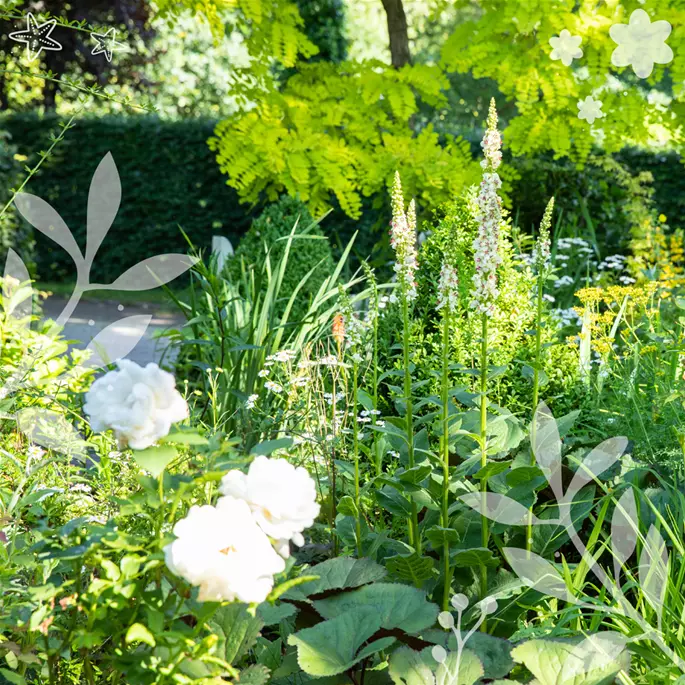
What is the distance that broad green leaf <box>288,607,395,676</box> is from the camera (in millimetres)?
1305

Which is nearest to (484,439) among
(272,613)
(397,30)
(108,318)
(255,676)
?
(272,613)

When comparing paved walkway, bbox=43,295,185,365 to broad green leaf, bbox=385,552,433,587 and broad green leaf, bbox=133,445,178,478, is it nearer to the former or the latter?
broad green leaf, bbox=385,552,433,587

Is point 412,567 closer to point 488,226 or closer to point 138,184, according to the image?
point 488,226

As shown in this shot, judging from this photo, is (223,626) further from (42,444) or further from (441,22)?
(441,22)

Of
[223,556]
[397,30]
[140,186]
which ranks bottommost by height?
[223,556]

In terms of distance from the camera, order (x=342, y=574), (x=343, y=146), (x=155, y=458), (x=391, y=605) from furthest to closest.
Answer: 1. (x=343, y=146)
2. (x=342, y=574)
3. (x=391, y=605)
4. (x=155, y=458)

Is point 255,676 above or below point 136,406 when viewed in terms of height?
below

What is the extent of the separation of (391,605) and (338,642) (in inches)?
6.9

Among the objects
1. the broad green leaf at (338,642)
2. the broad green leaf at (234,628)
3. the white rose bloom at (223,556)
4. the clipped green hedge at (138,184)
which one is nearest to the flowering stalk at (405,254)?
the broad green leaf at (338,642)
